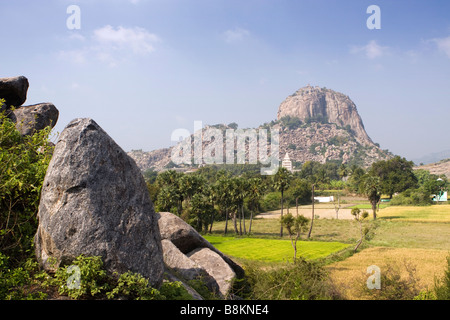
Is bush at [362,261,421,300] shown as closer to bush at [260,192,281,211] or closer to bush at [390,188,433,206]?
bush at [260,192,281,211]

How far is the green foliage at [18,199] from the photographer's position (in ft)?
27.9

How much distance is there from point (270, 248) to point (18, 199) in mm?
43699

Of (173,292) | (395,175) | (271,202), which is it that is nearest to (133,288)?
(173,292)

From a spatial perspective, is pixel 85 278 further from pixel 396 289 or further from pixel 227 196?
pixel 227 196

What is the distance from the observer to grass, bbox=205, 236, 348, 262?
138ft

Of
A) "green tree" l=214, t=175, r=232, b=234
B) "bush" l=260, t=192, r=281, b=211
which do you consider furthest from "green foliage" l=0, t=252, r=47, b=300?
"bush" l=260, t=192, r=281, b=211

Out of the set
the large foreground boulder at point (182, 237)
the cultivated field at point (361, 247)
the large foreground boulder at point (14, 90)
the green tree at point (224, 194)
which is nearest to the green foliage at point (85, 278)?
the large foreground boulder at point (14, 90)

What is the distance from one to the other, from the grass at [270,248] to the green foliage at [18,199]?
32.7 meters

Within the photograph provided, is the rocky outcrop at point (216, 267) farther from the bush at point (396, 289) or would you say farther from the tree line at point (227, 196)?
the tree line at point (227, 196)

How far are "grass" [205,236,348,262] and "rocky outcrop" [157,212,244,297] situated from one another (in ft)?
69.6

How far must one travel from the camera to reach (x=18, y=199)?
8961mm
